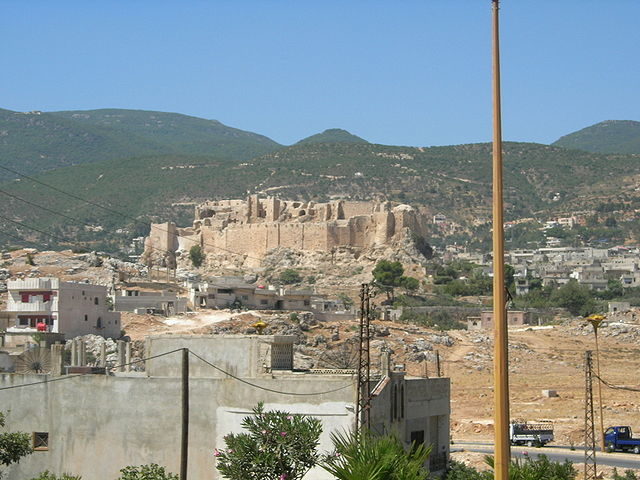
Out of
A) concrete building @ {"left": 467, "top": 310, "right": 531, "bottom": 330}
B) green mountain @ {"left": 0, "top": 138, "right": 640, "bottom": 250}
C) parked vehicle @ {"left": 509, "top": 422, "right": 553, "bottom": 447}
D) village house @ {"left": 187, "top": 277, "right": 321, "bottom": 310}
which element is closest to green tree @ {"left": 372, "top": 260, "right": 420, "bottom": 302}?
concrete building @ {"left": 467, "top": 310, "right": 531, "bottom": 330}

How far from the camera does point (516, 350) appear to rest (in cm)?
5888

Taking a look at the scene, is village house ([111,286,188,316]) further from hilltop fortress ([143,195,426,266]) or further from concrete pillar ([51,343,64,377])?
concrete pillar ([51,343,64,377])

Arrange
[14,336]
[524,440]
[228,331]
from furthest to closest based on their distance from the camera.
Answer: [228,331]
[14,336]
[524,440]

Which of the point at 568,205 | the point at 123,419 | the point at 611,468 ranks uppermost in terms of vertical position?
the point at 568,205

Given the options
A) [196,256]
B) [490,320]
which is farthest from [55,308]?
[196,256]

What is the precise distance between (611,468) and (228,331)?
28132mm

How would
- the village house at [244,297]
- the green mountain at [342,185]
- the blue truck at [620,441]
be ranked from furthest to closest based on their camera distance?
1. the green mountain at [342,185]
2. the village house at [244,297]
3. the blue truck at [620,441]

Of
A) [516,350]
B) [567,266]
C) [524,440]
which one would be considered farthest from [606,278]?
[524,440]

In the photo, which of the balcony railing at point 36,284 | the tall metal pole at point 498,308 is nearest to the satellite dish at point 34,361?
the tall metal pole at point 498,308

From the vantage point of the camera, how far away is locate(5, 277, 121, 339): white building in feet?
153

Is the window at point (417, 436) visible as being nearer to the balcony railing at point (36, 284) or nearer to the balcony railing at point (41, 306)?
the balcony railing at point (41, 306)

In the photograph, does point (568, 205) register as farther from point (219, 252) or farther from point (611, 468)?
point (611, 468)

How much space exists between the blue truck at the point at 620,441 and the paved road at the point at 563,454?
0.33 meters

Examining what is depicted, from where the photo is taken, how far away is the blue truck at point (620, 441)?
35.1 metres
